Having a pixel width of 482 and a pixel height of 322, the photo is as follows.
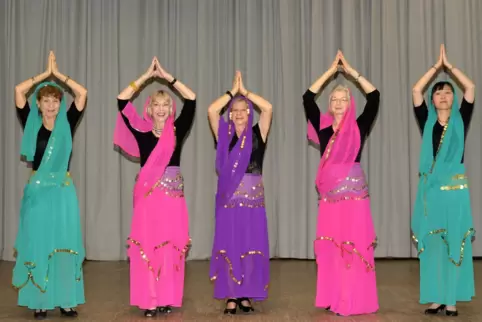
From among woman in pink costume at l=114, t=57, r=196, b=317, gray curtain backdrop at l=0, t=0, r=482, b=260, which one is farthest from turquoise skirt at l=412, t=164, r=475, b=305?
gray curtain backdrop at l=0, t=0, r=482, b=260

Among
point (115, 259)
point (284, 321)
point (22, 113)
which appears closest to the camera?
point (284, 321)

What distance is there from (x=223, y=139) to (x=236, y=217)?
49 cm

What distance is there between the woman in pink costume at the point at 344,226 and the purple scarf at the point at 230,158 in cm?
49

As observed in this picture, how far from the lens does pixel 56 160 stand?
3898 mm

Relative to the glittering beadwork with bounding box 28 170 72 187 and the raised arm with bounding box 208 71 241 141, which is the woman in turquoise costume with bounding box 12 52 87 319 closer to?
the glittering beadwork with bounding box 28 170 72 187

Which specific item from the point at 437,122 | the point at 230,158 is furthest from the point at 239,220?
the point at 437,122

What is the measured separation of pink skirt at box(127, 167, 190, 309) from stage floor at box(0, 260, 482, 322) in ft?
0.46

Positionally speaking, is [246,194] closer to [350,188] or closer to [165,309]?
[350,188]

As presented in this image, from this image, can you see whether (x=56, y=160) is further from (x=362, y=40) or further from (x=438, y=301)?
(x=362, y=40)

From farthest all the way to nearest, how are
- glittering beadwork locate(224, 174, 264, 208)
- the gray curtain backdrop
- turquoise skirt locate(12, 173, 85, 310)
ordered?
1. the gray curtain backdrop
2. glittering beadwork locate(224, 174, 264, 208)
3. turquoise skirt locate(12, 173, 85, 310)

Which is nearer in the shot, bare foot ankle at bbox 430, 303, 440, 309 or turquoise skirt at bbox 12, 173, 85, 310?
turquoise skirt at bbox 12, 173, 85, 310

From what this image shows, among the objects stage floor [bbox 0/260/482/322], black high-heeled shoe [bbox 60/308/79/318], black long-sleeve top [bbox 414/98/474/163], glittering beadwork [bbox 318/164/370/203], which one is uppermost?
black long-sleeve top [bbox 414/98/474/163]

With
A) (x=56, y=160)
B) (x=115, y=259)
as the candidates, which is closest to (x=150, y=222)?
(x=56, y=160)

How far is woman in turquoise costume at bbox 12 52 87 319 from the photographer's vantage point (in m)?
3.87
